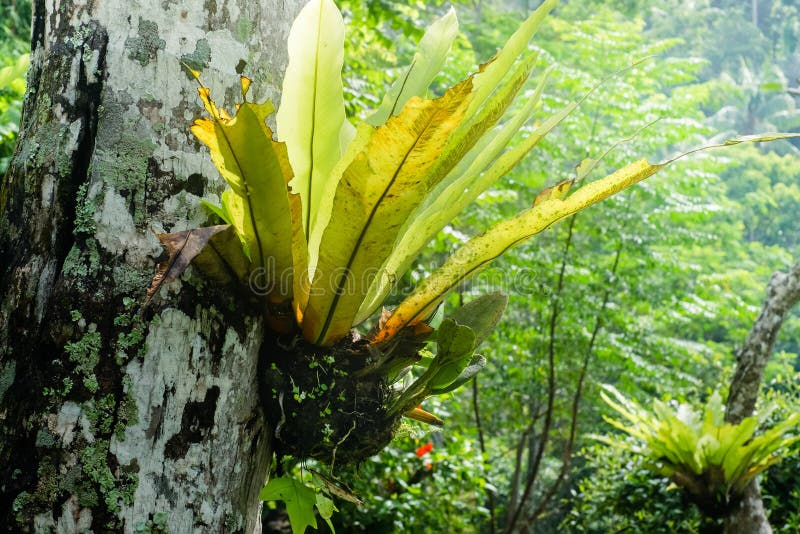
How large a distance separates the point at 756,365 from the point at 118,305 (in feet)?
9.68

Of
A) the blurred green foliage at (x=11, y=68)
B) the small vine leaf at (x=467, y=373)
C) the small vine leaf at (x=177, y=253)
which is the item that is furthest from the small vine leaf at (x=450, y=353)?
the blurred green foliage at (x=11, y=68)

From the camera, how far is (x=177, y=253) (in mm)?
539

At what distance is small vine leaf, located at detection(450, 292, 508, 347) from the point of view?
0.89 metres

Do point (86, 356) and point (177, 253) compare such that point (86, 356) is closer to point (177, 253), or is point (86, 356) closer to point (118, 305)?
point (118, 305)

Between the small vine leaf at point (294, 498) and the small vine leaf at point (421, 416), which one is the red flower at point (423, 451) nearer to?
the small vine leaf at point (421, 416)

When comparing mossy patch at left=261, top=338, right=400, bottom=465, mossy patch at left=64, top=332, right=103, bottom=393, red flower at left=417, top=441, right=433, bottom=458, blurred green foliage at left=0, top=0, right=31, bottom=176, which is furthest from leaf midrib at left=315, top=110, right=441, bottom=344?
red flower at left=417, top=441, right=433, bottom=458

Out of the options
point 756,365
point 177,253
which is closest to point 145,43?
point 177,253

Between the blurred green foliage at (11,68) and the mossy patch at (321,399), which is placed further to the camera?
the blurred green foliage at (11,68)

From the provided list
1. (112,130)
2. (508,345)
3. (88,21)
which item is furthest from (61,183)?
(508,345)

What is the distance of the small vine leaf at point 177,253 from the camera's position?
20.9 inches

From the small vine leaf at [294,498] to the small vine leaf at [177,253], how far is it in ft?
0.89

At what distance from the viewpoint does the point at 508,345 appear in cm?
480

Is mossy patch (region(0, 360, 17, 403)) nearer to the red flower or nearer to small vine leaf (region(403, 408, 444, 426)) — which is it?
small vine leaf (region(403, 408, 444, 426))

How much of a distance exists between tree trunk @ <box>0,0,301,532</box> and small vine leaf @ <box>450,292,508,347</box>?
1.09ft
